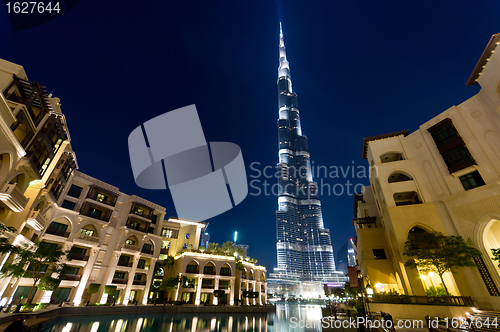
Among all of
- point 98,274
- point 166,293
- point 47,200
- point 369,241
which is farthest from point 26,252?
point 369,241

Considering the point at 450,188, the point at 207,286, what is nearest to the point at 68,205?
the point at 207,286

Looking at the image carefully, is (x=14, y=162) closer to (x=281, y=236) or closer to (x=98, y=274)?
(x=98, y=274)

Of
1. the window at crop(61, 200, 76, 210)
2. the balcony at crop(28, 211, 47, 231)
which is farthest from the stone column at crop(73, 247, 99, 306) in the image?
the balcony at crop(28, 211, 47, 231)

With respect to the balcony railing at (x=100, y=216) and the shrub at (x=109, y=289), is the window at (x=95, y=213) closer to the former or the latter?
the balcony railing at (x=100, y=216)

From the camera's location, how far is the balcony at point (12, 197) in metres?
18.5

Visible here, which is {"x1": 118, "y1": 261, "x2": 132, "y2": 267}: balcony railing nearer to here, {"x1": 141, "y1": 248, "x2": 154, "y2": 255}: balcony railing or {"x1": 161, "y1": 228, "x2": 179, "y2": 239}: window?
{"x1": 141, "y1": 248, "x2": 154, "y2": 255}: balcony railing

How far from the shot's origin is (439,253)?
20.4m

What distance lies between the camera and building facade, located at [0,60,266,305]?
64.5 feet

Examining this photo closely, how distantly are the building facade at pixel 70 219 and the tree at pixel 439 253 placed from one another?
121 feet

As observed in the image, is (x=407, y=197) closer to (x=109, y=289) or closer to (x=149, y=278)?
(x=149, y=278)

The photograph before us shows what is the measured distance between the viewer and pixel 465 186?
983 inches

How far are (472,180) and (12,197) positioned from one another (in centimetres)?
4636

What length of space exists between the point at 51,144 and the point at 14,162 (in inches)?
247

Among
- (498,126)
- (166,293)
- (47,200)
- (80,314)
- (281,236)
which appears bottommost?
(80,314)
